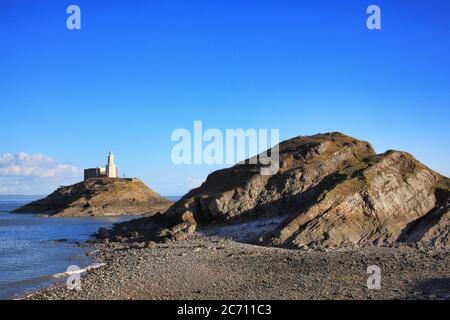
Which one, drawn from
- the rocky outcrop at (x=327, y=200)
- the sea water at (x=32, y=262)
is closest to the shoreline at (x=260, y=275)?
the sea water at (x=32, y=262)

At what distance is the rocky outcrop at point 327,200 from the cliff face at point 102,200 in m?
69.0

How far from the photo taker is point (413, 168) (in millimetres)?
45781

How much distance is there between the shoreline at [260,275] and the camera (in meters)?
22.1

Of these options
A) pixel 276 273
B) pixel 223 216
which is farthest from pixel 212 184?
pixel 276 273

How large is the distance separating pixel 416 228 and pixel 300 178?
1158cm

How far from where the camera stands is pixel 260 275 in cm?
2638

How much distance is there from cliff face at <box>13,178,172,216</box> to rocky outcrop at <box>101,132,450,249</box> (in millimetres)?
69015

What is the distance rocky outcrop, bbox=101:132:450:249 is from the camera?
1506 inches

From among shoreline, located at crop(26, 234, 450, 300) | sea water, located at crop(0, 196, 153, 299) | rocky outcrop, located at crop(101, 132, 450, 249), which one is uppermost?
rocky outcrop, located at crop(101, 132, 450, 249)

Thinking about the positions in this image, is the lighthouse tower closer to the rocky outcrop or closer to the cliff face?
the cliff face

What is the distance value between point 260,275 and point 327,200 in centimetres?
1573

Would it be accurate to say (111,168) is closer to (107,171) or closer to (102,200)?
(107,171)

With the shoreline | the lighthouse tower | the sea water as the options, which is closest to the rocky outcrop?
the shoreline

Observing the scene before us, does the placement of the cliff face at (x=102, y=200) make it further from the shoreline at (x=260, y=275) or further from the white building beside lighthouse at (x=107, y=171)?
the shoreline at (x=260, y=275)
